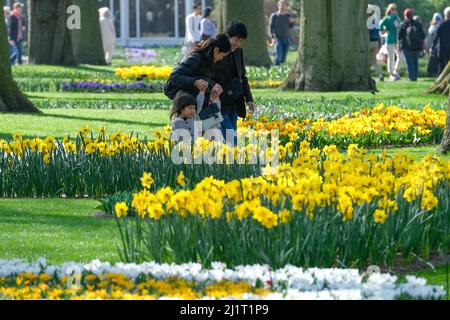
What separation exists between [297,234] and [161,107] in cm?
1481

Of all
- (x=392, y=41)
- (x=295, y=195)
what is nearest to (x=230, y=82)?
(x=295, y=195)

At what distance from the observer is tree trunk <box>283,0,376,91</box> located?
941 inches

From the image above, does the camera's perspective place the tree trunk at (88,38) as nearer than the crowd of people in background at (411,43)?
No

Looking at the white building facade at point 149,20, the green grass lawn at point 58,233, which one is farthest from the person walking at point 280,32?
the green grass lawn at point 58,233

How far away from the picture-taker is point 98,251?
877 centimetres

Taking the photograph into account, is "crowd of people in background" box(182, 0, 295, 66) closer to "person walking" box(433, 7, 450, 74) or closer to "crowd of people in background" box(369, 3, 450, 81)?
"crowd of people in background" box(369, 3, 450, 81)

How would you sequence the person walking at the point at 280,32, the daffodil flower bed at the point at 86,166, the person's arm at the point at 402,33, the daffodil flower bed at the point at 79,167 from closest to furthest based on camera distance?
the daffodil flower bed at the point at 86,166
the daffodil flower bed at the point at 79,167
the person's arm at the point at 402,33
the person walking at the point at 280,32

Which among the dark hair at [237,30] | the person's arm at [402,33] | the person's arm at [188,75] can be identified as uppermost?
the dark hair at [237,30]

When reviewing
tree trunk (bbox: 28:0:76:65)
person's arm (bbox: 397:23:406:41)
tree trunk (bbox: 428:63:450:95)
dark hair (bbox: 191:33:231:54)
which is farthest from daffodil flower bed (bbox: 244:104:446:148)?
tree trunk (bbox: 28:0:76:65)

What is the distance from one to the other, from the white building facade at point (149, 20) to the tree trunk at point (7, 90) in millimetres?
Answer: 35707

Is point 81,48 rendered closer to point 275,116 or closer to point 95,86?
point 95,86

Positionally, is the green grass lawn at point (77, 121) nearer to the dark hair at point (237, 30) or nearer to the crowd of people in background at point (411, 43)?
the dark hair at point (237, 30)

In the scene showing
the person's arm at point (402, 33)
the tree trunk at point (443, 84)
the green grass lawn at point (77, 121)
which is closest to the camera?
the green grass lawn at point (77, 121)

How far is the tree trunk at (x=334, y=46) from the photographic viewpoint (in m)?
23.9
